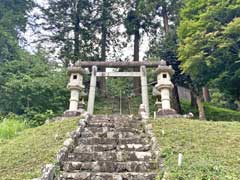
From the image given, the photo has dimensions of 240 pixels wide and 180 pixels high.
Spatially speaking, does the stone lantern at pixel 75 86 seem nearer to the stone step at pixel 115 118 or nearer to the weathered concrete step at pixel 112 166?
the stone step at pixel 115 118

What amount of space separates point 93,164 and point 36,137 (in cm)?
292

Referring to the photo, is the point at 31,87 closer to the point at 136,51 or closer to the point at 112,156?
the point at 136,51

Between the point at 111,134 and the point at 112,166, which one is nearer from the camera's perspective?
the point at 112,166

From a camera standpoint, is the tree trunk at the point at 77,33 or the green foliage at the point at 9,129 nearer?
the green foliage at the point at 9,129

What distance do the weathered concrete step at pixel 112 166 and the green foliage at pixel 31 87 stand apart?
8866mm

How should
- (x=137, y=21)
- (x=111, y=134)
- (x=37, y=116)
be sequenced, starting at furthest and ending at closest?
(x=137, y=21)
(x=37, y=116)
(x=111, y=134)

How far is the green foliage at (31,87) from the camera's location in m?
14.5

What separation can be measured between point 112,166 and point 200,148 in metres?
1.88

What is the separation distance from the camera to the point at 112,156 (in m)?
6.35

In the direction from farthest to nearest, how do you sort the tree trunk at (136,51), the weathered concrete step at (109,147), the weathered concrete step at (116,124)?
the tree trunk at (136,51)
the weathered concrete step at (116,124)
the weathered concrete step at (109,147)

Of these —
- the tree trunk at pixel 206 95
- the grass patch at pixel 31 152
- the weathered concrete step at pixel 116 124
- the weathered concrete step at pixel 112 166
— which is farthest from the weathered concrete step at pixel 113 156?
the tree trunk at pixel 206 95

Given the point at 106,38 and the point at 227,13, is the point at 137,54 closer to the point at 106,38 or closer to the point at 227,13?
the point at 106,38

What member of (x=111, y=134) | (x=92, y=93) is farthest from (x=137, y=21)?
(x=111, y=134)

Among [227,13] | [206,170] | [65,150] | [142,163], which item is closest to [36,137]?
[65,150]
